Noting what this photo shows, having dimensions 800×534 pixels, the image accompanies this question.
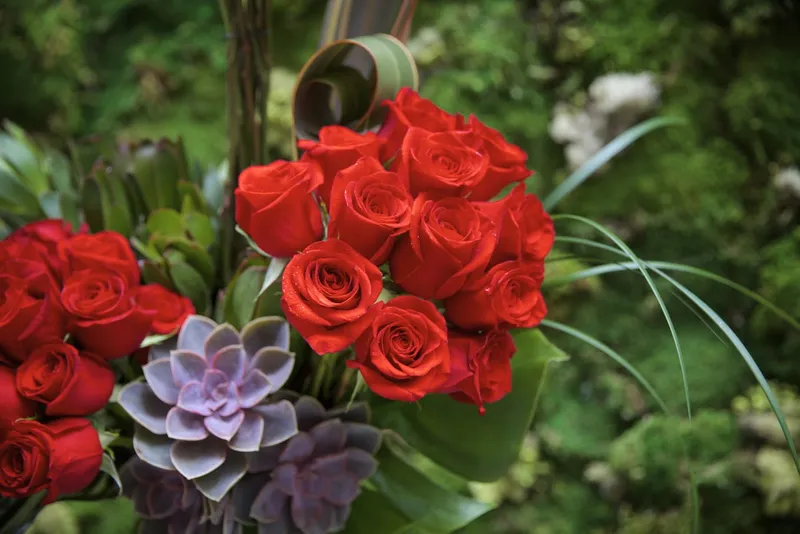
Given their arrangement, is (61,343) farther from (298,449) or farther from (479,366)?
(479,366)

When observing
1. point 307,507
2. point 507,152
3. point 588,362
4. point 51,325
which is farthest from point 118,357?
point 588,362

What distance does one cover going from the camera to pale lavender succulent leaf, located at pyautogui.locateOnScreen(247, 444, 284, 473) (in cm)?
52

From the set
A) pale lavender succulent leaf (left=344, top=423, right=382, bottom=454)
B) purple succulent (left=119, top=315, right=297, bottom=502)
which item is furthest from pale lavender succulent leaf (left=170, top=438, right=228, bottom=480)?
pale lavender succulent leaf (left=344, top=423, right=382, bottom=454)

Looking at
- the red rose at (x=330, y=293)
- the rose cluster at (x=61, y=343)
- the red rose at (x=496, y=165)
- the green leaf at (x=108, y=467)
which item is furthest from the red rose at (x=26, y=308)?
the red rose at (x=496, y=165)

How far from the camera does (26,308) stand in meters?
0.48


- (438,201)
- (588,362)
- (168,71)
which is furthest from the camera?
(168,71)

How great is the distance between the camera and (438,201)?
46 cm

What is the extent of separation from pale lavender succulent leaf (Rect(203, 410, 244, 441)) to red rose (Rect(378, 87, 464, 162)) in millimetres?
234

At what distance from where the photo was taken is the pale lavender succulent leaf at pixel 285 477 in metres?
0.53

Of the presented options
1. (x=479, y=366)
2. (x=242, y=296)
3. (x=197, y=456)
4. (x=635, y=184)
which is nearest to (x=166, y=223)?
(x=242, y=296)

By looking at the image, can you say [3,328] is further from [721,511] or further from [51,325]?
[721,511]

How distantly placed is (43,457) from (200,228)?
26 centimetres

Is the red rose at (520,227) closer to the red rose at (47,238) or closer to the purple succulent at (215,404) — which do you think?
the purple succulent at (215,404)

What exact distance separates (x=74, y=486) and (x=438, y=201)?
1.14 feet
